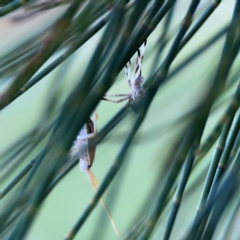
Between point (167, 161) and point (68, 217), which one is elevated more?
point (167, 161)

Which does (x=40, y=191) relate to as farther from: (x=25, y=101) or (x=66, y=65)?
(x=25, y=101)

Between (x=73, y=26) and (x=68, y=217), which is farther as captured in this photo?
(x=68, y=217)

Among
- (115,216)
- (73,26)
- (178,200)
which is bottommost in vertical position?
(115,216)

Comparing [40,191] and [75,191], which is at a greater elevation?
[40,191]

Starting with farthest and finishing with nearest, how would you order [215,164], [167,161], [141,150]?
[141,150] → [215,164] → [167,161]

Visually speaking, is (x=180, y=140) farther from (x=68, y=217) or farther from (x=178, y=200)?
(x=68, y=217)

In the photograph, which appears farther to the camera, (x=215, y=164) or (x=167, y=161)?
(x=215, y=164)

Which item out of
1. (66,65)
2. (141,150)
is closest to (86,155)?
(66,65)

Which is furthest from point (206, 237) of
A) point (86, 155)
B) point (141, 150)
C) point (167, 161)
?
point (141, 150)

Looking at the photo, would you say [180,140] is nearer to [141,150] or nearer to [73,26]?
[73,26]

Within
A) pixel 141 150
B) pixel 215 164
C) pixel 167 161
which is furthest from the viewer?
pixel 141 150
